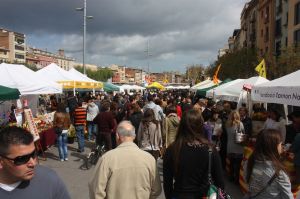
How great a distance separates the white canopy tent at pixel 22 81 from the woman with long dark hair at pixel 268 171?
915 centimetres

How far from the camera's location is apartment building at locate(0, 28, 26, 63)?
414ft

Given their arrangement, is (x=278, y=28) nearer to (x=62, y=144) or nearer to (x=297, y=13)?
(x=297, y=13)

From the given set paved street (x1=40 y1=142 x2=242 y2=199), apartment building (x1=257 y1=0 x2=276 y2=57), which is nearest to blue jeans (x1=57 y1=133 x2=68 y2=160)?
paved street (x1=40 y1=142 x2=242 y2=199)

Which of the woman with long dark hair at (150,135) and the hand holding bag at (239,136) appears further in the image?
the hand holding bag at (239,136)

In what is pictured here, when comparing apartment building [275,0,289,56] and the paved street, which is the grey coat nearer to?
the paved street

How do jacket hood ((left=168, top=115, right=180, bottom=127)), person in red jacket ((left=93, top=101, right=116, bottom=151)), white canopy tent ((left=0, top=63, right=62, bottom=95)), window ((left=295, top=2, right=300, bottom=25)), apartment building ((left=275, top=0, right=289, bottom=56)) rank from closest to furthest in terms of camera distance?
jacket hood ((left=168, top=115, right=180, bottom=127)) → person in red jacket ((left=93, top=101, right=116, bottom=151)) → white canopy tent ((left=0, top=63, right=62, bottom=95)) → window ((left=295, top=2, right=300, bottom=25)) → apartment building ((left=275, top=0, right=289, bottom=56))

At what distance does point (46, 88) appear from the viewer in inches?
507

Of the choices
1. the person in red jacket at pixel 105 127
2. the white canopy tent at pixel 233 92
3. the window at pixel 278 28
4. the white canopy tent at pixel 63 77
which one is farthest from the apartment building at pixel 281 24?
the person in red jacket at pixel 105 127

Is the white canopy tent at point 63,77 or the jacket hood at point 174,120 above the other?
the white canopy tent at point 63,77

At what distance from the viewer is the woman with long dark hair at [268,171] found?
370 cm

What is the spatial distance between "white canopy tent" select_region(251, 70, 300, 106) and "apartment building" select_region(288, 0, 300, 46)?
103ft

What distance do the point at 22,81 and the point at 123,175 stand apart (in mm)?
9209

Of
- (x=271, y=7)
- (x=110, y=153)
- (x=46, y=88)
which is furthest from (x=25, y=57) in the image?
(x=110, y=153)

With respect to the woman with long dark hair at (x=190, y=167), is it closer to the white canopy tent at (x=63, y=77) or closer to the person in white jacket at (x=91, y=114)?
the person in white jacket at (x=91, y=114)
